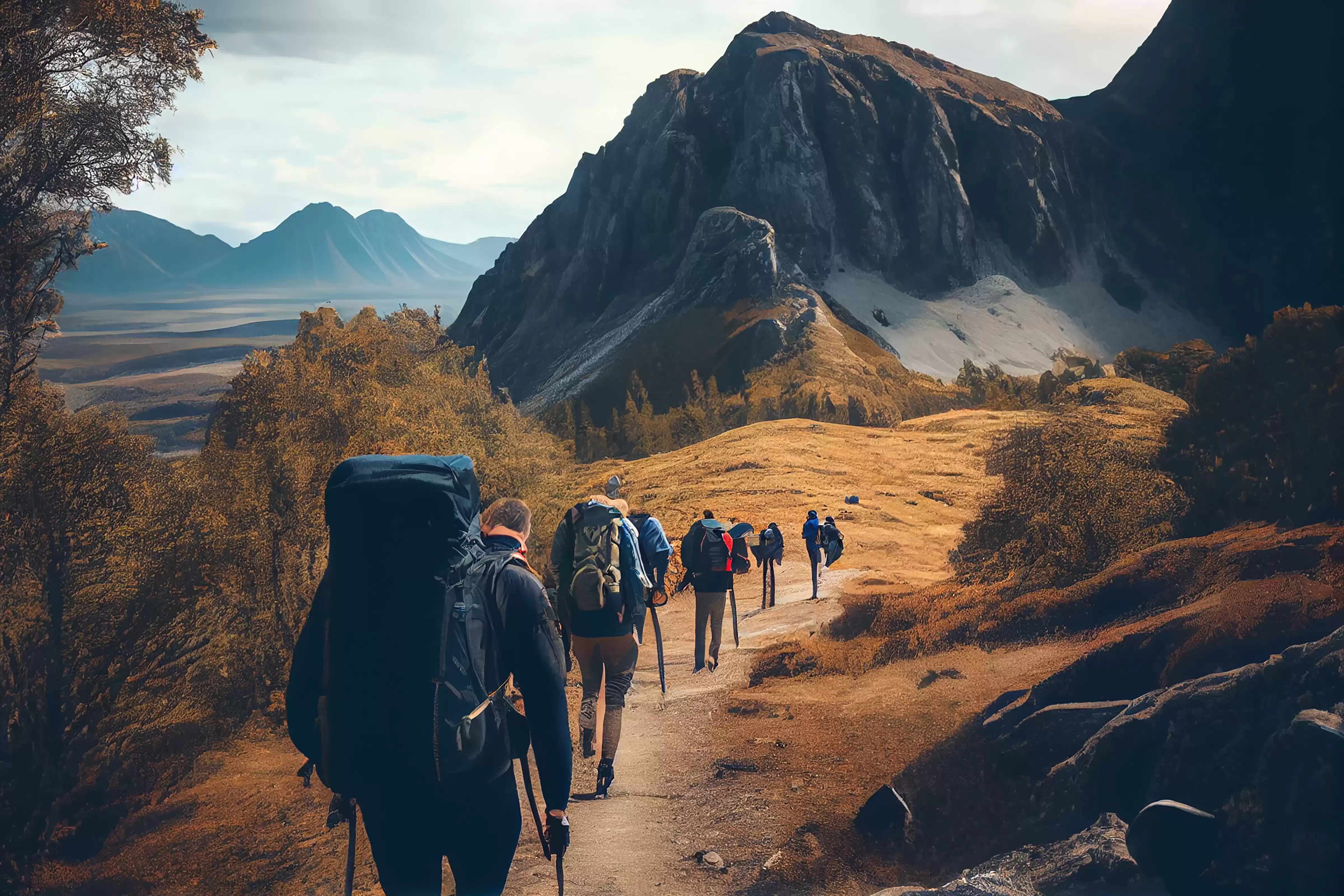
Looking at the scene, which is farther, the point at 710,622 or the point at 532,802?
the point at 710,622

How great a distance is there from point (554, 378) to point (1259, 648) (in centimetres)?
12798

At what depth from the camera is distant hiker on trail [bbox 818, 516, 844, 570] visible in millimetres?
20438

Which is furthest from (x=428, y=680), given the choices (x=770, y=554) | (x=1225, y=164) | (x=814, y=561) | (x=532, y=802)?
(x=1225, y=164)

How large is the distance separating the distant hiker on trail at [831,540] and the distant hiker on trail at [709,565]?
694 centimetres

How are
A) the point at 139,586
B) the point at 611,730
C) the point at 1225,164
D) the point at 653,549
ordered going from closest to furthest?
the point at 611,730 → the point at 653,549 → the point at 139,586 → the point at 1225,164

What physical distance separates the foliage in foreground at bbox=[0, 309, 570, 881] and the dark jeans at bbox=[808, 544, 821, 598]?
364 inches

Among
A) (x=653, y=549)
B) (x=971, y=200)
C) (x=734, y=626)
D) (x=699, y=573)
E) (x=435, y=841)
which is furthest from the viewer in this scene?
(x=971, y=200)

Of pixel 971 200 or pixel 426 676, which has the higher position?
pixel 971 200

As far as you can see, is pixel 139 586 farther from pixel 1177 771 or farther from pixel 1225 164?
pixel 1225 164

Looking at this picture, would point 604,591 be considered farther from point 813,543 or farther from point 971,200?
point 971,200

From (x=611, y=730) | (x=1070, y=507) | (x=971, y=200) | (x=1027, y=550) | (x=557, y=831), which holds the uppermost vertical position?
(x=971, y=200)

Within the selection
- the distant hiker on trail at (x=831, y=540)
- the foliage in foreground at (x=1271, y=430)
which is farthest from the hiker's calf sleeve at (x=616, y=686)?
the distant hiker on trail at (x=831, y=540)

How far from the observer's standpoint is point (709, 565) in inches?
508

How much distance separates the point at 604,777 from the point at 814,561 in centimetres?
1118
